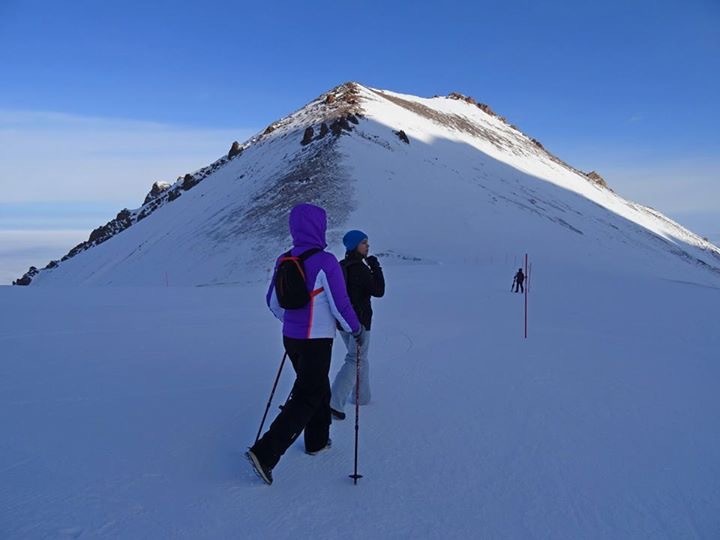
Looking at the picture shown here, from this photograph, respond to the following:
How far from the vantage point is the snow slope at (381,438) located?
4.09m

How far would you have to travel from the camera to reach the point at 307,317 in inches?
185

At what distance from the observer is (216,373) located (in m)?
7.95

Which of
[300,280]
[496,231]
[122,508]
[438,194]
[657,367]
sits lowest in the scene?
[122,508]

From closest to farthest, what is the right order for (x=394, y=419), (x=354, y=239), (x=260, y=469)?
(x=260, y=469) < (x=354, y=239) < (x=394, y=419)

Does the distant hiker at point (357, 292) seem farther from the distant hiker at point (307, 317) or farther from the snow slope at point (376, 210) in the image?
the snow slope at point (376, 210)

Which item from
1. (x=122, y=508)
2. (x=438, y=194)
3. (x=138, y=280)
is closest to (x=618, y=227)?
(x=438, y=194)

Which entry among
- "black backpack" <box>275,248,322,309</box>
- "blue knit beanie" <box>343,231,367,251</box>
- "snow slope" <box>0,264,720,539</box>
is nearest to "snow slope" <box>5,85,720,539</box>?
"snow slope" <box>0,264,720,539</box>

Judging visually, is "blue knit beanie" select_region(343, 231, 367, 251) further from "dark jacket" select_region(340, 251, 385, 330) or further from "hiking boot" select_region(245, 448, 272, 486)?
"hiking boot" select_region(245, 448, 272, 486)

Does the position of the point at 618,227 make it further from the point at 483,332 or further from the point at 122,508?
the point at 122,508

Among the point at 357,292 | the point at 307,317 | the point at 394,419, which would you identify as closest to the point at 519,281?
the point at 394,419

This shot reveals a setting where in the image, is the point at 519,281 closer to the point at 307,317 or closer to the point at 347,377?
the point at 347,377

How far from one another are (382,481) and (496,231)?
35.0m

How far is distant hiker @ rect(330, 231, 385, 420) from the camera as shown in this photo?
6.03 metres

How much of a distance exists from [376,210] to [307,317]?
3293cm
